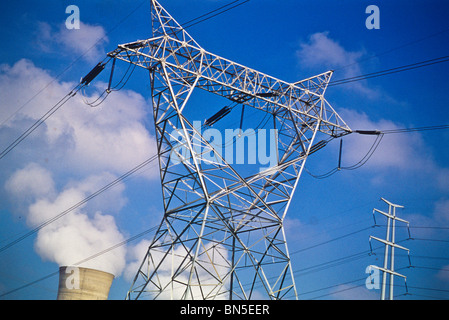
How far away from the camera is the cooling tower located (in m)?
33.2

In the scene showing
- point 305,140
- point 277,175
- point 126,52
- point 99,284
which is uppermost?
point 126,52

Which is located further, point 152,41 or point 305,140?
point 305,140

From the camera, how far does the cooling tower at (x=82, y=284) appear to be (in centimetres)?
3316

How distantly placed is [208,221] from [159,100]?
5953mm

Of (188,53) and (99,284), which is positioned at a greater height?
(188,53)

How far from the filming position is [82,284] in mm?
33125

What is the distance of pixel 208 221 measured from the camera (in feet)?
58.9
